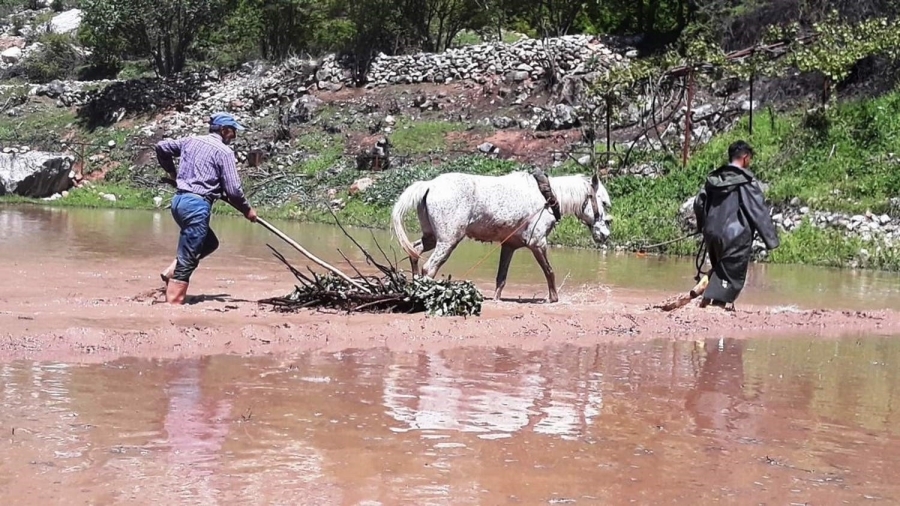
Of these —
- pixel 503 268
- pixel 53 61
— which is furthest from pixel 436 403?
pixel 53 61

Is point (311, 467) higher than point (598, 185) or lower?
lower

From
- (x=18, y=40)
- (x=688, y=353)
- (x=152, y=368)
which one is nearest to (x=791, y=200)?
(x=688, y=353)

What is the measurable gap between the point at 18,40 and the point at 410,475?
67537 mm

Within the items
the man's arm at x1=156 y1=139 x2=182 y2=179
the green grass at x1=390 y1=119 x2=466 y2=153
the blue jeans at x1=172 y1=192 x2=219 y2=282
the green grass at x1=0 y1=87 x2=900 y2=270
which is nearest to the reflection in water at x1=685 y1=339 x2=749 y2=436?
the blue jeans at x1=172 y1=192 x2=219 y2=282

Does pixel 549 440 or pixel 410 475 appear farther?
pixel 549 440

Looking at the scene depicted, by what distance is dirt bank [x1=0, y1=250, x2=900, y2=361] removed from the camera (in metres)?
7.46

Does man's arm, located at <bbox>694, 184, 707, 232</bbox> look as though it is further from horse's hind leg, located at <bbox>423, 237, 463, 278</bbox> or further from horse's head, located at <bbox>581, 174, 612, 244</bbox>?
horse's hind leg, located at <bbox>423, 237, 463, 278</bbox>

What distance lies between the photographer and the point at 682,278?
15164 mm

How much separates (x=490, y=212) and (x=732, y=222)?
8.98 feet

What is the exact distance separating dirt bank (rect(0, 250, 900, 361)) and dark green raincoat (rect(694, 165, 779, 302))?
409 mm

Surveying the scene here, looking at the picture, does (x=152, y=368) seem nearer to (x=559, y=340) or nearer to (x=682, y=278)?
(x=559, y=340)

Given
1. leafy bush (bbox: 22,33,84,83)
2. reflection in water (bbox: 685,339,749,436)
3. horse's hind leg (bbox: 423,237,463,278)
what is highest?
leafy bush (bbox: 22,33,84,83)

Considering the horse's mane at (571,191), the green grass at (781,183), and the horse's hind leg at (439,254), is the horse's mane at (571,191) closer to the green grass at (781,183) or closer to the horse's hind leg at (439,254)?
the horse's hind leg at (439,254)

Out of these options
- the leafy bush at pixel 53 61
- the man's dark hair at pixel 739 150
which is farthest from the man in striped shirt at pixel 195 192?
the leafy bush at pixel 53 61
